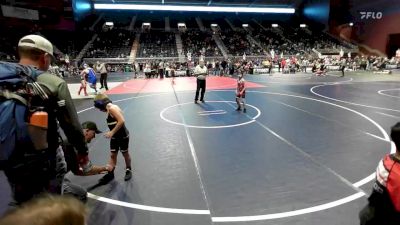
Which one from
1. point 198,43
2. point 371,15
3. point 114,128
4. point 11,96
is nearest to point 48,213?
point 11,96

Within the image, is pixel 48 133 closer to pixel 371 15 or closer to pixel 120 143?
pixel 120 143

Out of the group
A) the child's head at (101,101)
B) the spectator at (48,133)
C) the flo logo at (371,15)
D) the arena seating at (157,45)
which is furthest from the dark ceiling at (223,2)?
the spectator at (48,133)

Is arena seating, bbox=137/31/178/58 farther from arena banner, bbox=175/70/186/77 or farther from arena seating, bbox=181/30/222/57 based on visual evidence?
arena banner, bbox=175/70/186/77

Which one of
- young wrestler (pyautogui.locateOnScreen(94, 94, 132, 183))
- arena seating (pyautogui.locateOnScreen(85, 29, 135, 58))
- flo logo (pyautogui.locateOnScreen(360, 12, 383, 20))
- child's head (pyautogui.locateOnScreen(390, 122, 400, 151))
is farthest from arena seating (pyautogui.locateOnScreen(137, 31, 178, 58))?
child's head (pyautogui.locateOnScreen(390, 122, 400, 151))

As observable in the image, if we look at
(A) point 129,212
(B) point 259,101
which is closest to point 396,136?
(A) point 129,212

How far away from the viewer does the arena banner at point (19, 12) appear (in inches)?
1149

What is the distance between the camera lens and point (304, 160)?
19.6ft

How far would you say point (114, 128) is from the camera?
16.9 ft

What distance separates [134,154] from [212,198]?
2.67m

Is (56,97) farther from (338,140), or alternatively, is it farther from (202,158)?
(338,140)

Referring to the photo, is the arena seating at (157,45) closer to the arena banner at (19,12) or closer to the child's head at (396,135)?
the arena banner at (19,12)

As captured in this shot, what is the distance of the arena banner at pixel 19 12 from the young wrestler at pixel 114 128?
1200 inches

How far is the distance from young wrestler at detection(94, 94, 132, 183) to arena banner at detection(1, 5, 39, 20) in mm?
30476

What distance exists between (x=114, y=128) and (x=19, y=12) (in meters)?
32.0
